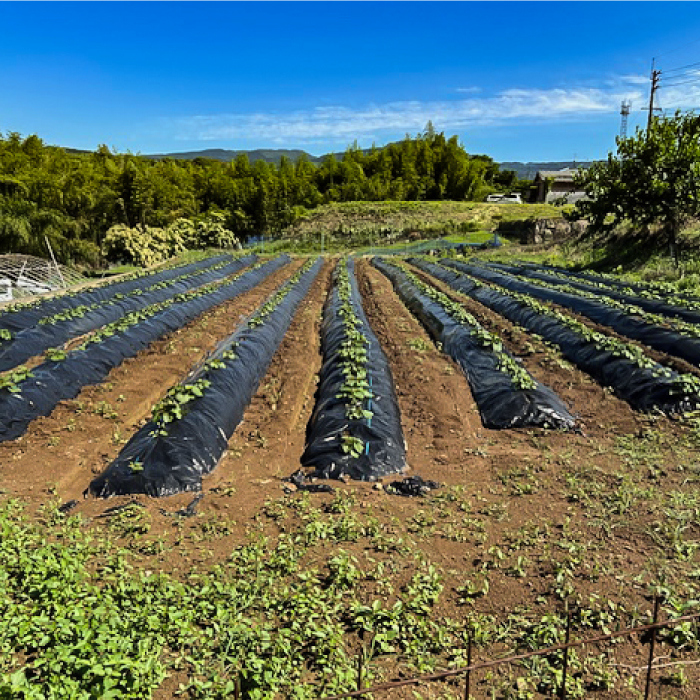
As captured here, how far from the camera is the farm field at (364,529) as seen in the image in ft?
10.6

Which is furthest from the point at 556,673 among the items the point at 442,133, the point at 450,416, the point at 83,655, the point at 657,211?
the point at 442,133

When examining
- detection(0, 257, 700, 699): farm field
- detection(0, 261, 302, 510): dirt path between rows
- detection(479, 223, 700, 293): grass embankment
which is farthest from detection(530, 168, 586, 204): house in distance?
detection(0, 261, 302, 510): dirt path between rows

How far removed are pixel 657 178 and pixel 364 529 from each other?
19338mm

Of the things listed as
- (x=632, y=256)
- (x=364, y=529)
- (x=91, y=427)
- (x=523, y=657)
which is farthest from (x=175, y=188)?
(x=523, y=657)

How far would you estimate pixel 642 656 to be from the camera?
338cm

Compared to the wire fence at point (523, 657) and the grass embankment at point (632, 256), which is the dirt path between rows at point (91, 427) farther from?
the grass embankment at point (632, 256)

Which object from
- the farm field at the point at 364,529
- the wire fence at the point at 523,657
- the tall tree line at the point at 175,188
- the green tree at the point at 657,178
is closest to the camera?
the wire fence at the point at 523,657

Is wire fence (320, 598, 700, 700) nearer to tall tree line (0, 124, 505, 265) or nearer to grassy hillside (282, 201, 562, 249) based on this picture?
tall tree line (0, 124, 505, 265)

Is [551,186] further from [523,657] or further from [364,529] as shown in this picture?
[523,657]

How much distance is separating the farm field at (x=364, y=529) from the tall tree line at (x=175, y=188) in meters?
22.0

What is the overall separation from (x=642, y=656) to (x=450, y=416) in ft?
15.1

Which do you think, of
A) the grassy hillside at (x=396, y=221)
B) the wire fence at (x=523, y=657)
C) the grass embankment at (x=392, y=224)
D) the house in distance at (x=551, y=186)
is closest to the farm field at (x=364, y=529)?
the wire fence at (x=523, y=657)

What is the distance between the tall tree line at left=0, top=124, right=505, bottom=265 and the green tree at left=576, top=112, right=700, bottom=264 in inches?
1069

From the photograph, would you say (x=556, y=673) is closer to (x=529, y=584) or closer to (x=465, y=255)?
(x=529, y=584)
